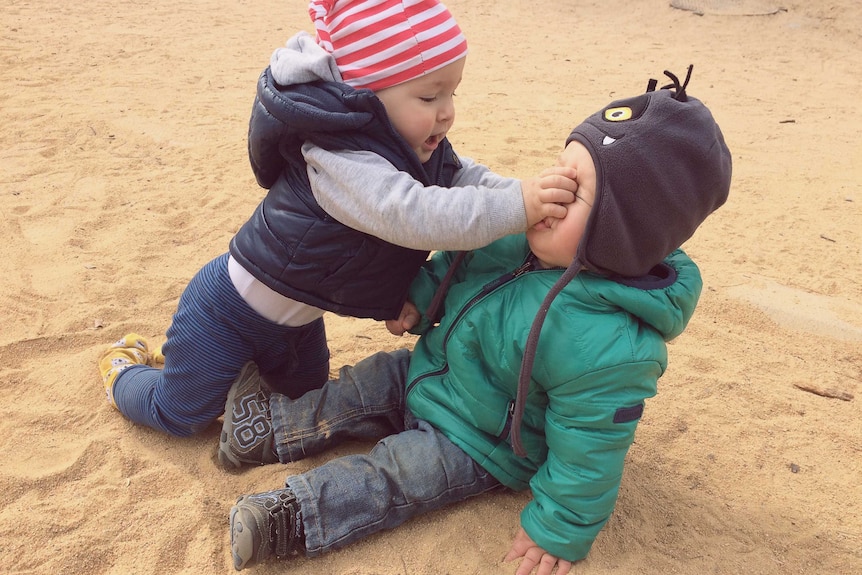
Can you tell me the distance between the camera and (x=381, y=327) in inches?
138

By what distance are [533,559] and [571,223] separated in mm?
932

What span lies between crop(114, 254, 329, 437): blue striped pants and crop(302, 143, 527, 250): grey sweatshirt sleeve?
59 cm

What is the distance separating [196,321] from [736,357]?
224 cm

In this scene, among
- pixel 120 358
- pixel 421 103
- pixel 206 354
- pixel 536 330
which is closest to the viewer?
pixel 536 330

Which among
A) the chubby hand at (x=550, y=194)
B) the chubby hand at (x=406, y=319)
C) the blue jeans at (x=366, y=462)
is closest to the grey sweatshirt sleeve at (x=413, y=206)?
the chubby hand at (x=550, y=194)

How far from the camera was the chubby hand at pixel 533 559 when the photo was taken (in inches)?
83.4

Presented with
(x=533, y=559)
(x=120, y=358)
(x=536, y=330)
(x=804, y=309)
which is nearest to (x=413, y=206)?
(x=536, y=330)

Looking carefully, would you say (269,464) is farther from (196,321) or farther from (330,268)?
(330,268)

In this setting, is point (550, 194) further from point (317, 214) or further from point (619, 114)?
point (317, 214)

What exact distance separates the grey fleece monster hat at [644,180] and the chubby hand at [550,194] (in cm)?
7

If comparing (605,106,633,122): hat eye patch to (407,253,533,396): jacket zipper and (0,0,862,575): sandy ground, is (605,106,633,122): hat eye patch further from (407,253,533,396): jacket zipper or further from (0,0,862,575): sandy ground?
(0,0,862,575): sandy ground

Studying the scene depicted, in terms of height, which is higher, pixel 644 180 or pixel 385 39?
pixel 385 39

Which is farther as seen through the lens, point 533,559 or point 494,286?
point 494,286

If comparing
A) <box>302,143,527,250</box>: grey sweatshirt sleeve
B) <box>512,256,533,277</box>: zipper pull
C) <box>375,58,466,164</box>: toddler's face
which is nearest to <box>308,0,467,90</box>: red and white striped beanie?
<box>375,58,466,164</box>: toddler's face
